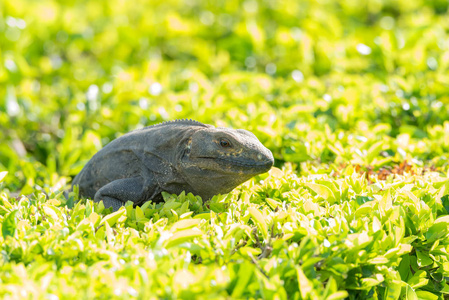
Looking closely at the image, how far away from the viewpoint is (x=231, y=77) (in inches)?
297

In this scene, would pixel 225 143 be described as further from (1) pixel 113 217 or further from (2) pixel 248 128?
(2) pixel 248 128

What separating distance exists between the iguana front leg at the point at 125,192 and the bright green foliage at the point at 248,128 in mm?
269

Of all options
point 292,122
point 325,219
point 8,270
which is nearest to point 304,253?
point 325,219

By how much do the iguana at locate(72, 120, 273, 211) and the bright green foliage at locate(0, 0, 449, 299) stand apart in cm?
21

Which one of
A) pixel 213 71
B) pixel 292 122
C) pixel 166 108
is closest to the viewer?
pixel 292 122

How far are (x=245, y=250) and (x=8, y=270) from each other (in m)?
1.28

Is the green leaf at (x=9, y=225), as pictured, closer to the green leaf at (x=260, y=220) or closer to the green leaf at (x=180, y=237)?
the green leaf at (x=180, y=237)

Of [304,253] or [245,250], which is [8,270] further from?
[304,253]

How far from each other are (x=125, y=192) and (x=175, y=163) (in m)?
0.45

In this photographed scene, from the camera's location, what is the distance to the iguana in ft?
11.8

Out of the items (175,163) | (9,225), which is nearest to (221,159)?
(175,163)

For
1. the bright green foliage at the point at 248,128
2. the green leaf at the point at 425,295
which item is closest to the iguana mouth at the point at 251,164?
the bright green foliage at the point at 248,128

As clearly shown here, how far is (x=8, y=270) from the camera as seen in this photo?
2.65m

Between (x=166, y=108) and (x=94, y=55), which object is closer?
(x=166, y=108)
